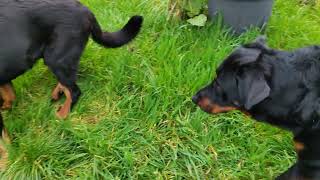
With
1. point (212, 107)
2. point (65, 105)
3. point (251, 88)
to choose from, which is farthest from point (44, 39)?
point (251, 88)

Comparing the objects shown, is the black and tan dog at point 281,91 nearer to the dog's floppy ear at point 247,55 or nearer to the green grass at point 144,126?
the dog's floppy ear at point 247,55

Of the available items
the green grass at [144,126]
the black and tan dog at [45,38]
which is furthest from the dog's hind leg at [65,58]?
the green grass at [144,126]

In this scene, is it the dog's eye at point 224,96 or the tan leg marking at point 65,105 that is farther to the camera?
the tan leg marking at point 65,105

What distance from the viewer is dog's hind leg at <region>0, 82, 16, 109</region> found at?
385 cm

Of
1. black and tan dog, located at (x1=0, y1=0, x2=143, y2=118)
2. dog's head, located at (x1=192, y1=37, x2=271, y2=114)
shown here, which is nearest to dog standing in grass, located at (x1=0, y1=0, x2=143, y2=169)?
black and tan dog, located at (x1=0, y1=0, x2=143, y2=118)

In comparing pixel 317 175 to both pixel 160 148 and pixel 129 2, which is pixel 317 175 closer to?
pixel 160 148

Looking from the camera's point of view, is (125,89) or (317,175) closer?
(317,175)

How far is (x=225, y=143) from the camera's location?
370 cm

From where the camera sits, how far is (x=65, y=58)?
369cm

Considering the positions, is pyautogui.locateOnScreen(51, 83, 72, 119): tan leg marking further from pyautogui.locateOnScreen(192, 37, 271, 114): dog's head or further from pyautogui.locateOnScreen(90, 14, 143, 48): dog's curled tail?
pyautogui.locateOnScreen(192, 37, 271, 114): dog's head

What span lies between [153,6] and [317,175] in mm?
2404

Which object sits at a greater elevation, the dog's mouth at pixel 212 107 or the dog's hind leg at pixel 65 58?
the dog's mouth at pixel 212 107

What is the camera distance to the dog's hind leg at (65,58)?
3648 millimetres

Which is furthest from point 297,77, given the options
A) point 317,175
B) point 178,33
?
point 178,33
